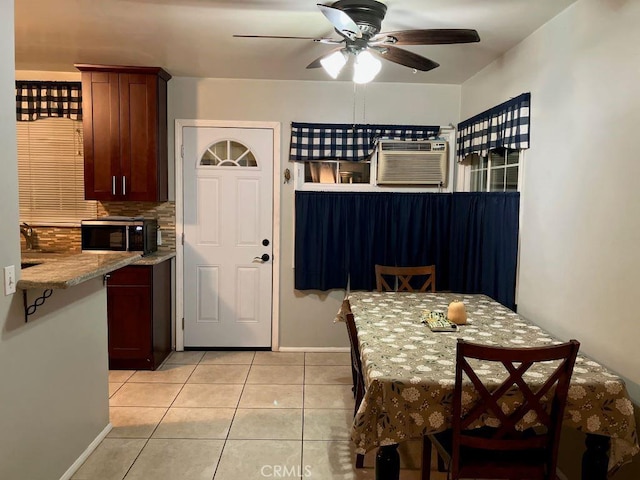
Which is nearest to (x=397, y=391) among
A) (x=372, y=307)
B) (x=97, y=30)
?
(x=372, y=307)

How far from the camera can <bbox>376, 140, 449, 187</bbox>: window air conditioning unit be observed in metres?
4.16

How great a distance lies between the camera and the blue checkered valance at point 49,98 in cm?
402

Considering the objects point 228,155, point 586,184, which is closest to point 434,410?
point 586,184

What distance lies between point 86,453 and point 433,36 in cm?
286

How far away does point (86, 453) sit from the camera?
2.56 meters

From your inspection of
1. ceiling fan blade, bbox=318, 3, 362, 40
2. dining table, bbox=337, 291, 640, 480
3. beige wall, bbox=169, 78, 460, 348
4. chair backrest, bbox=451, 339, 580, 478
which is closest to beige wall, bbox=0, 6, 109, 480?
ceiling fan blade, bbox=318, 3, 362, 40

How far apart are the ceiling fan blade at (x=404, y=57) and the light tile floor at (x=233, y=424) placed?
225 cm

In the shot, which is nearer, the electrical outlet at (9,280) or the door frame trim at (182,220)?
the electrical outlet at (9,280)

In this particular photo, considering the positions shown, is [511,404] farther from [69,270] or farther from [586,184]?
[69,270]

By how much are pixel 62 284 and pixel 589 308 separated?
2435mm

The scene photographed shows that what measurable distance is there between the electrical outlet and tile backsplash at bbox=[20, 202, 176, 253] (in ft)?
8.02

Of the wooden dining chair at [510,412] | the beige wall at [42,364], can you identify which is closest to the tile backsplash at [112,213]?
the beige wall at [42,364]

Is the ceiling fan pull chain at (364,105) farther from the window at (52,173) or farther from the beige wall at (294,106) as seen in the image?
the window at (52,173)

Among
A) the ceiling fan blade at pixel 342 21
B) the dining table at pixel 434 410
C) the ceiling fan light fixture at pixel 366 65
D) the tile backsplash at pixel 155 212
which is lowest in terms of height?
the dining table at pixel 434 410
